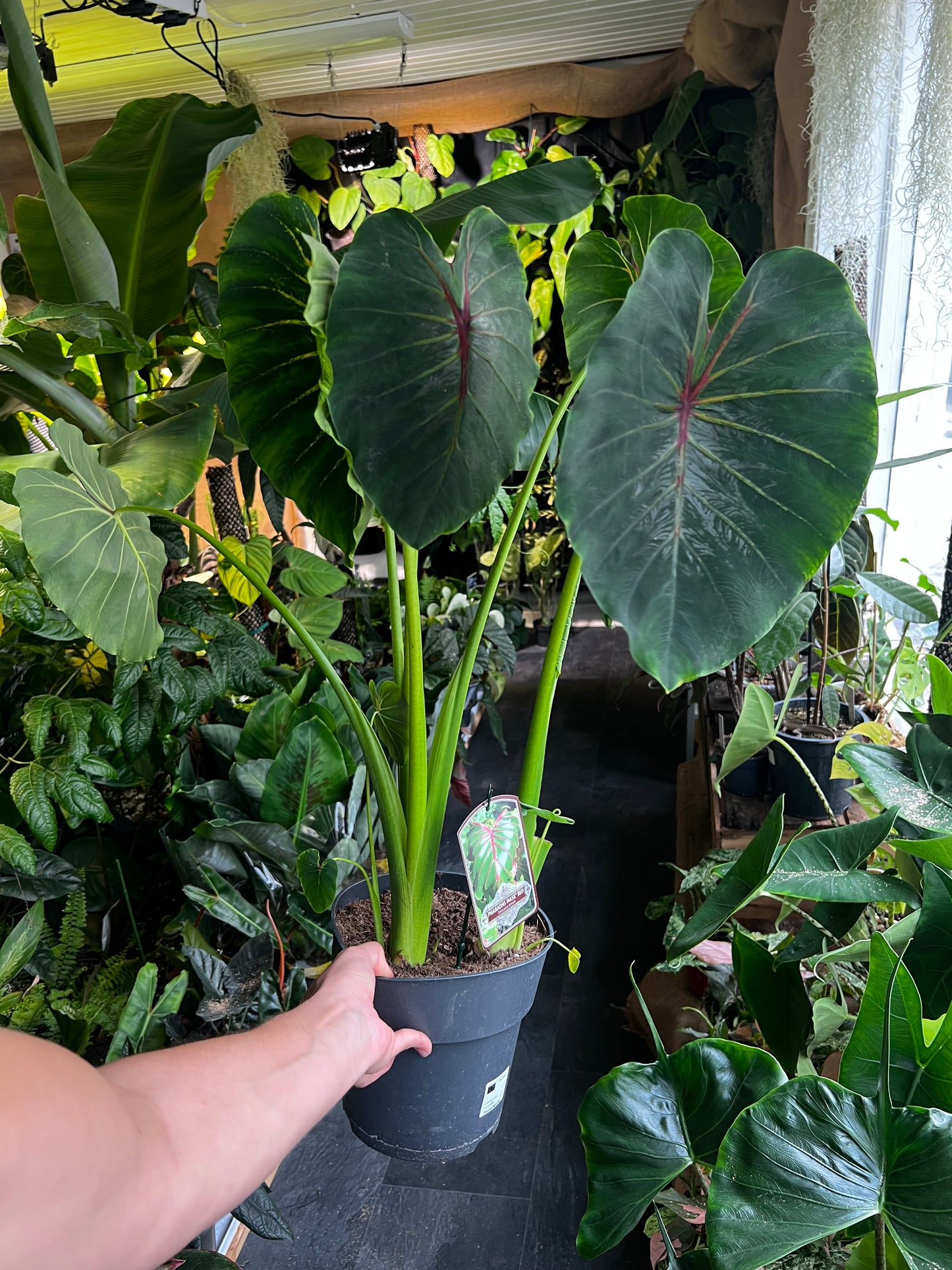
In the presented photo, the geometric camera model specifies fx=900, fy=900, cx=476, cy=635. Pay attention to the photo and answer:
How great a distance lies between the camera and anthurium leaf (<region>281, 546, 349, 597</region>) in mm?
2133

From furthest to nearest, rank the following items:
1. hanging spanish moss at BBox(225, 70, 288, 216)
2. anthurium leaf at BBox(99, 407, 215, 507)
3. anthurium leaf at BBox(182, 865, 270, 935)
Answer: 1. hanging spanish moss at BBox(225, 70, 288, 216)
2. anthurium leaf at BBox(182, 865, 270, 935)
3. anthurium leaf at BBox(99, 407, 215, 507)

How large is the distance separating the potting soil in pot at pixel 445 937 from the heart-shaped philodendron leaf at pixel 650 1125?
18 cm

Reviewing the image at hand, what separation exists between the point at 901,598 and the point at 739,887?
114 cm

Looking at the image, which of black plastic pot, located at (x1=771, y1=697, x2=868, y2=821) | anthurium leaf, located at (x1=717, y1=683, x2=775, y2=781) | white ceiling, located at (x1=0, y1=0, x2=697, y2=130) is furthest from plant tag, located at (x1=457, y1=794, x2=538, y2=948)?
white ceiling, located at (x1=0, y1=0, x2=697, y2=130)

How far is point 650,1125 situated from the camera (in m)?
0.72

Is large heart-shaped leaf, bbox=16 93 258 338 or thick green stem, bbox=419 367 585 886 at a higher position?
large heart-shaped leaf, bbox=16 93 258 338

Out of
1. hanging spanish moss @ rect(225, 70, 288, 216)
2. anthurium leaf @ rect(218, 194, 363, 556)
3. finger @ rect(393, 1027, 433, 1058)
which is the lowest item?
finger @ rect(393, 1027, 433, 1058)

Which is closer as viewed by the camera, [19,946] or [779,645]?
[19,946]

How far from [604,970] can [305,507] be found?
183cm

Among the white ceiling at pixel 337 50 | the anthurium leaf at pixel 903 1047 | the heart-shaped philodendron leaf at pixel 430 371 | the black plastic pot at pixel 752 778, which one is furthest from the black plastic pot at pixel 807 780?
the white ceiling at pixel 337 50

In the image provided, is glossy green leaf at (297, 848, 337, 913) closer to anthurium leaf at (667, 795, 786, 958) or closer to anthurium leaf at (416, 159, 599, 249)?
anthurium leaf at (667, 795, 786, 958)

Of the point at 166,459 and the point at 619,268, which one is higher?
the point at 619,268

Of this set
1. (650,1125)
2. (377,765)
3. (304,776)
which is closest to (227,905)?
(304,776)

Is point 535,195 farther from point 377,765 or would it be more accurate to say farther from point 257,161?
point 257,161
